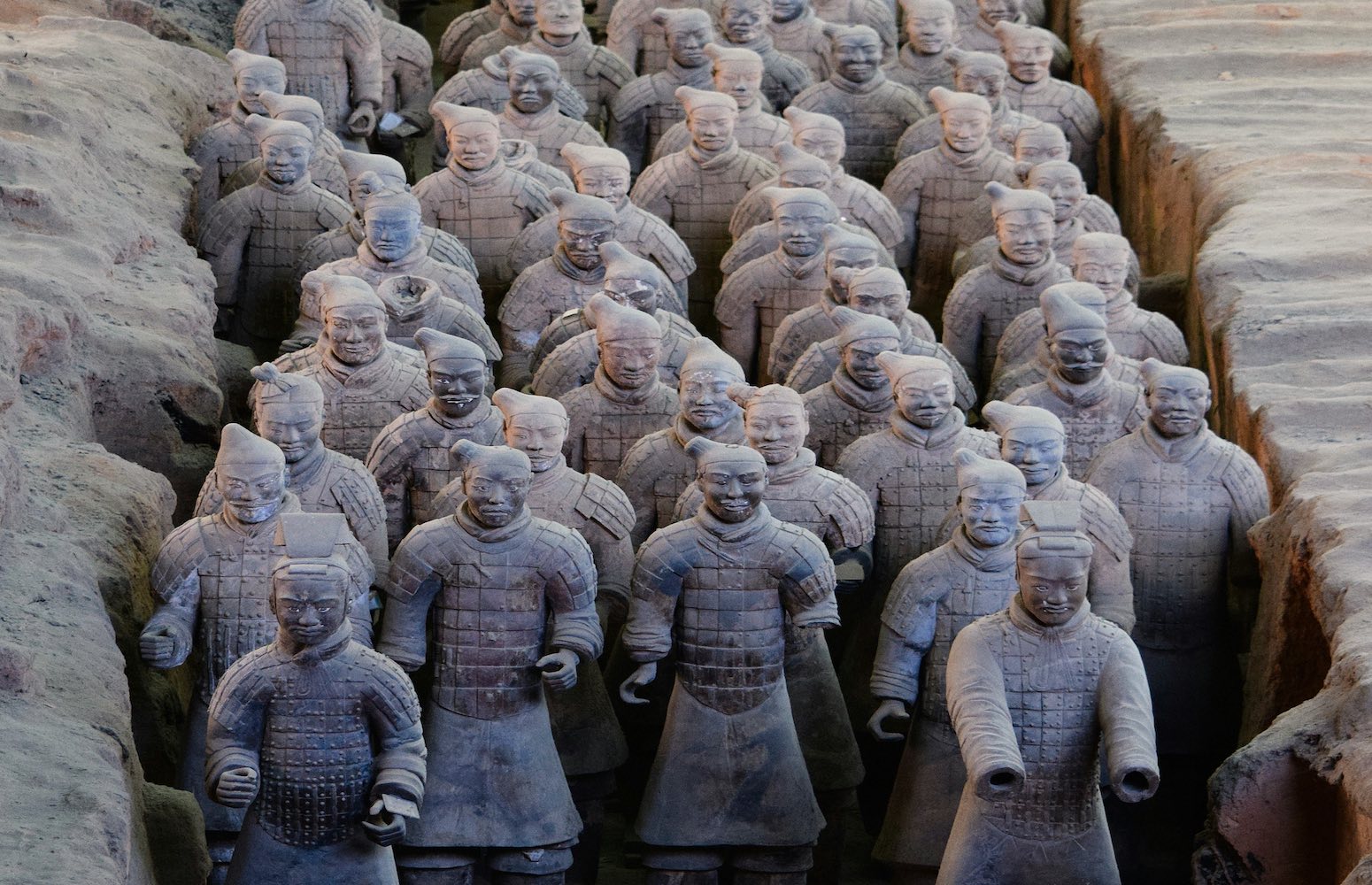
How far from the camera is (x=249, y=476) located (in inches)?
267

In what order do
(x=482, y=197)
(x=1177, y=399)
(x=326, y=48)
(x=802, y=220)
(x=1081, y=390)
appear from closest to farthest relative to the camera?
1. (x=1177, y=399)
2. (x=1081, y=390)
3. (x=802, y=220)
4. (x=482, y=197)
5. (x=326, y=48)

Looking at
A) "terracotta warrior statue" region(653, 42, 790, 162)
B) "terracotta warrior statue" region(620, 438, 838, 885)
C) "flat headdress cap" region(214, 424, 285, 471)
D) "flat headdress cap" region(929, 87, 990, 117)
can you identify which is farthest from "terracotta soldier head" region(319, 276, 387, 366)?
"flat headdress cap" region(929, 87, 990, 117)

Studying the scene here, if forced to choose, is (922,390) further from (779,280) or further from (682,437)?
(779,280)

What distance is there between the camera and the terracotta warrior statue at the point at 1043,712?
6.28m

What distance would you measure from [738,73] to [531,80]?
0.79m

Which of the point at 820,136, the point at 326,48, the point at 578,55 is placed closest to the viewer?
the point at 820,136

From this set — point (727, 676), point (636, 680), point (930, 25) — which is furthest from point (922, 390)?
point (930, 25)

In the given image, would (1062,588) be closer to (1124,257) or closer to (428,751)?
(428,751)

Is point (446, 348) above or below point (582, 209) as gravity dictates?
above

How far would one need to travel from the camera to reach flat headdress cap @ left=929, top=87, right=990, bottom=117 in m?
9.98

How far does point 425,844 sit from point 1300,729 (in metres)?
2.21

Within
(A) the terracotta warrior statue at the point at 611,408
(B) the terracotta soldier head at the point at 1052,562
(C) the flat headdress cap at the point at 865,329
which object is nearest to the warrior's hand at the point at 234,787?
(B) the terracotta soldier head at the point at 1052,562

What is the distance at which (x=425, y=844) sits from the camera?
688 centimetres

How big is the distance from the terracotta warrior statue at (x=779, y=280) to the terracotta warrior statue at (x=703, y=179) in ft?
2.47
